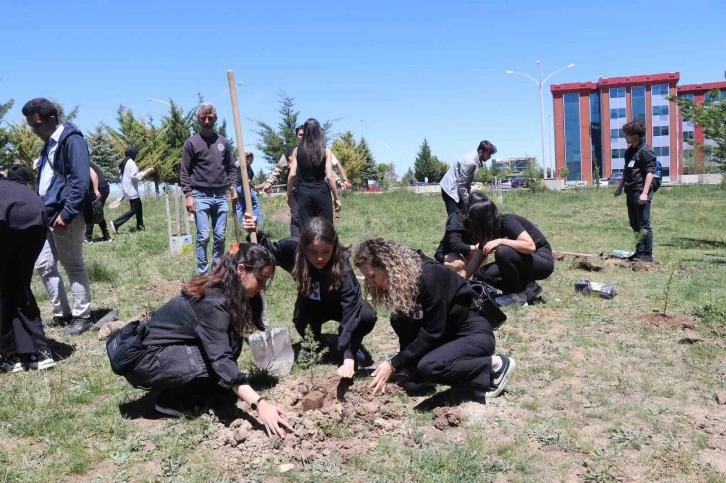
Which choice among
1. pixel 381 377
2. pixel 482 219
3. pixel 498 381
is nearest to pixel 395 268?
pixel 381 377

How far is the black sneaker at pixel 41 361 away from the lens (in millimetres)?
4348

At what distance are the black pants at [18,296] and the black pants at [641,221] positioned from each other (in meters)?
6.82

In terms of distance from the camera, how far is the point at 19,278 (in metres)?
4.34

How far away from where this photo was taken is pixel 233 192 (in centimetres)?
636

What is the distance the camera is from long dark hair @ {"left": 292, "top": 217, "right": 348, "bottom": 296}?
3744 mm

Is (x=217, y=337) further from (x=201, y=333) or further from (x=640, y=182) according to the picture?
(x=640, y=182)

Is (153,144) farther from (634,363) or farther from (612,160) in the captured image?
(612,160)

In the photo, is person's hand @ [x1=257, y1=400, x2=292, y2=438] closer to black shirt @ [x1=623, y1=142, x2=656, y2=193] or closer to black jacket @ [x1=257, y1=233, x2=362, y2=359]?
Result: black jacket @ [x1=257, y1=233, x2=362, y2=359]

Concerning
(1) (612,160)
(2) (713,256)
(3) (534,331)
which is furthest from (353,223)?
(1) (612,160)

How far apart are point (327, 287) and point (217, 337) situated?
1045mm

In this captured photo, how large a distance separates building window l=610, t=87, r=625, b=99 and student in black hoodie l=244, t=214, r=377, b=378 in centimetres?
7424

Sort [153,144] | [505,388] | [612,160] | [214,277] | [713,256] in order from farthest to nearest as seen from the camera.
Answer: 1. [612,160]
2. [153,144]
3. [713,256]
4. [505,388]
5. [214,277]

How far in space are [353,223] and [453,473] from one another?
10736 mm

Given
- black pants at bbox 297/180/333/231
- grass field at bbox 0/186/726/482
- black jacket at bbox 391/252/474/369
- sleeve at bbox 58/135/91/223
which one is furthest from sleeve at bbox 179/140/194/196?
black jacket at bbox 391/252/474/369
